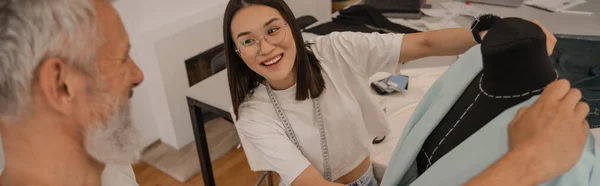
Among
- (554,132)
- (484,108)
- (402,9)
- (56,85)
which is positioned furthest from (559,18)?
(56,85)

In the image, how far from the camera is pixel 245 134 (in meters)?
1.40

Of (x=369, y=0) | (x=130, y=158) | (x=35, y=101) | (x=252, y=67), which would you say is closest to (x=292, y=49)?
(x=252, y=67)

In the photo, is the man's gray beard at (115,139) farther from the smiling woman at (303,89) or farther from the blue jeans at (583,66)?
the blue jeans at (583,66)

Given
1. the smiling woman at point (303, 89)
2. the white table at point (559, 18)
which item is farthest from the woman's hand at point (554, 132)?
the white table at point (559, 18)

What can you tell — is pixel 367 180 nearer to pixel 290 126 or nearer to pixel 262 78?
pixel 290 126

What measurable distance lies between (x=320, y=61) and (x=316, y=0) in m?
1.87

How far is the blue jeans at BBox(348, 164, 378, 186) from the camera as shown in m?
1.46

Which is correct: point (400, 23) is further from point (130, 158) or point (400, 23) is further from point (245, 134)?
point (130, 158)

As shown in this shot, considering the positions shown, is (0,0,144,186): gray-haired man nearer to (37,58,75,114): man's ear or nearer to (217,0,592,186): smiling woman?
(37,58,75,114): man's ear

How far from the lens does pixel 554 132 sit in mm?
702

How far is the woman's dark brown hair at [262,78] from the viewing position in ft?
4.27

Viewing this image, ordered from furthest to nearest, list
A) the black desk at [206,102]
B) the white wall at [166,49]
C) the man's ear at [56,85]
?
the white wall at [166,49] → the black desk at [206,102] → the man's ear at [56,85]

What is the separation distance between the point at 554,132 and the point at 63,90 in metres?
0.73

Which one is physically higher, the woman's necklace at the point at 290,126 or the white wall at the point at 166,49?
the woman's necklace at the point at 290,126
